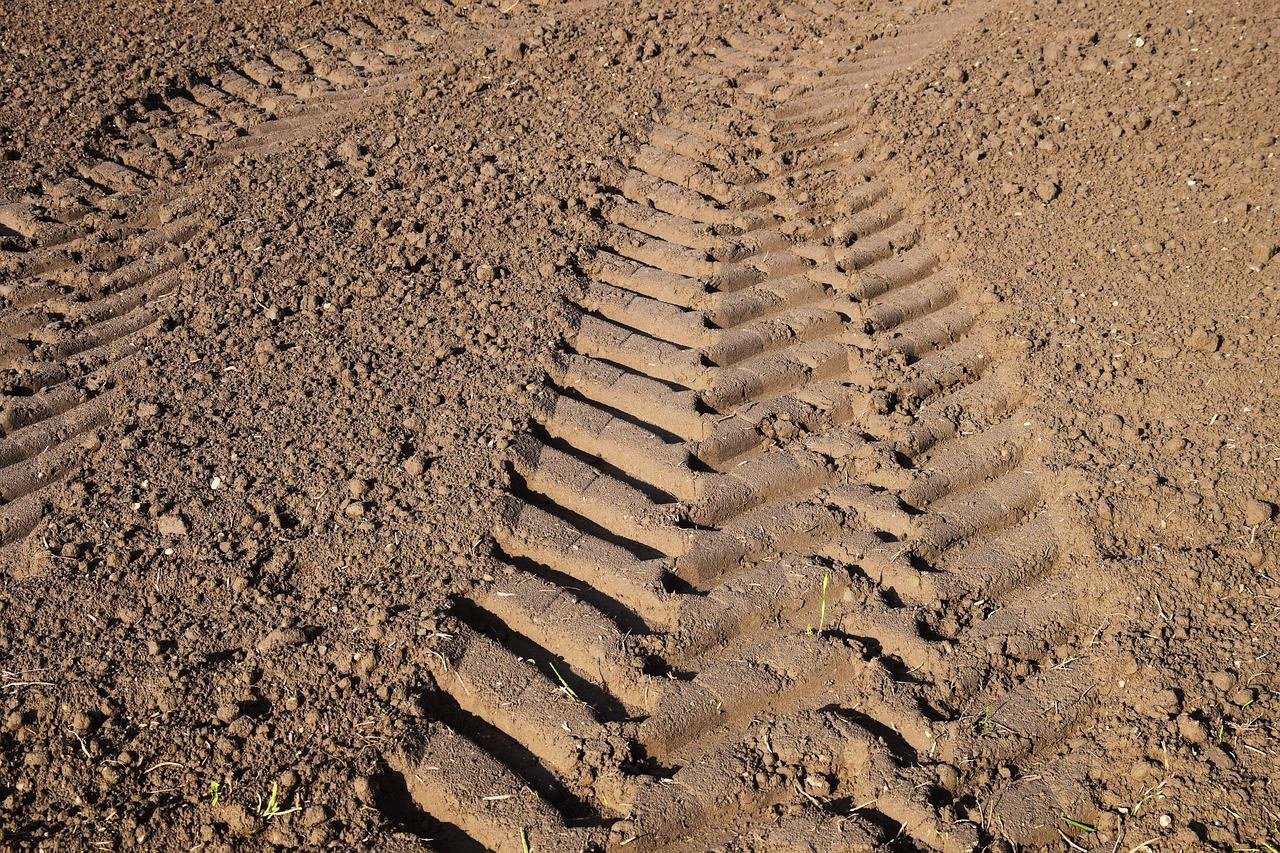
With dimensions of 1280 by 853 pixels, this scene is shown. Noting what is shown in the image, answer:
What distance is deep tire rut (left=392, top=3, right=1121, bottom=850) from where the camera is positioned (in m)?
2.82

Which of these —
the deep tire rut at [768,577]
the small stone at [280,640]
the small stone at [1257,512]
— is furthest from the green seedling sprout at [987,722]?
the small stone at [280,640]

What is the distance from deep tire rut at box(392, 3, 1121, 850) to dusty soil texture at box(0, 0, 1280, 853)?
2 cm

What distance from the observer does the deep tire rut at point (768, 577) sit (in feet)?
9.25

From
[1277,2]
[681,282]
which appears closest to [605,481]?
[681,282]

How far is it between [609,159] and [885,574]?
105 inches

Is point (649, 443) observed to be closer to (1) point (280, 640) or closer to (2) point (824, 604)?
(2) point (824, 604)

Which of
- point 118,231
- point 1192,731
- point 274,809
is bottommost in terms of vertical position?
point 1192,731

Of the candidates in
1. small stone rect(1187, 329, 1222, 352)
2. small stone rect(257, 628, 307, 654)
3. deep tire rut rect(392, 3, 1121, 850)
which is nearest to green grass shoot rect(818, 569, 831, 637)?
deep tire rut rect(392, 3, 1121, 850)

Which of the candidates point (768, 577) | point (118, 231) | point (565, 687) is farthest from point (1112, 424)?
point (118, 231)

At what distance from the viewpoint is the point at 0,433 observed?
377 centimetres

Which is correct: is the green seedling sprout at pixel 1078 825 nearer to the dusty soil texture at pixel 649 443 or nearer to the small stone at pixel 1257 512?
the dusty soil texture at pixel 649 443

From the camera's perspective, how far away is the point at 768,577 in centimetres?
332

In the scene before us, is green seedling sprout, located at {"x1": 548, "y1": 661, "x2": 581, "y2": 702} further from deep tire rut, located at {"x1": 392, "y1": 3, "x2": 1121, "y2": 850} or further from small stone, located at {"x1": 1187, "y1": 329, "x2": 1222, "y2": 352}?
small stone, located at {"x1": 1187, "y1": 329, "x2": 1222, "y2": 352}

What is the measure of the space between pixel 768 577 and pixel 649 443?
72 cm
